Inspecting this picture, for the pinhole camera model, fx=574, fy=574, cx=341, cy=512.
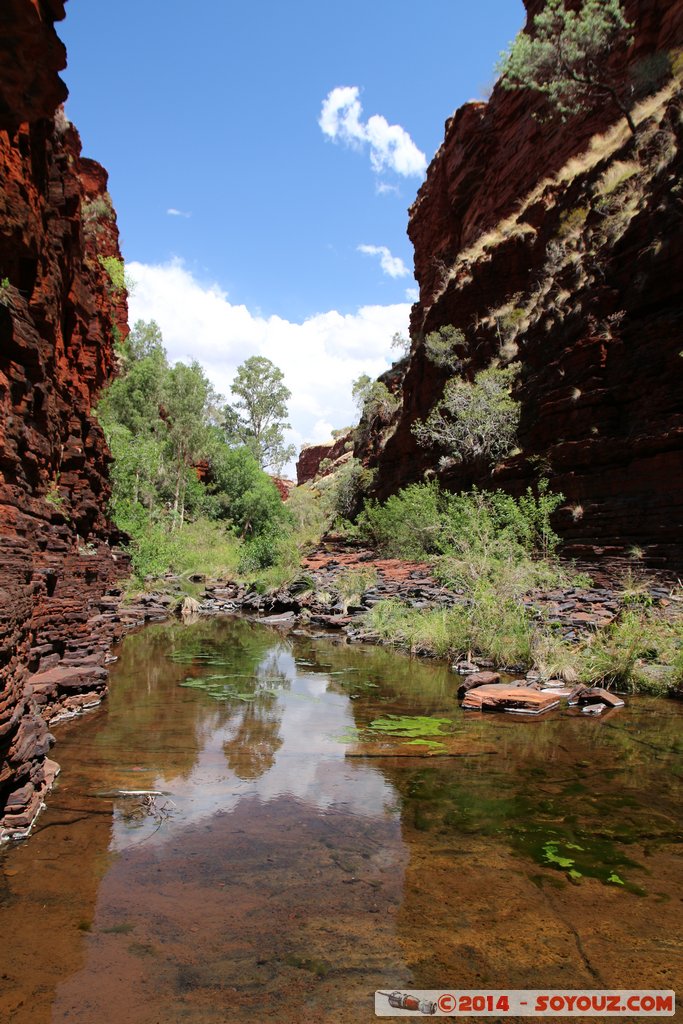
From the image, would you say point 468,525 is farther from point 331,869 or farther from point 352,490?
point 352,490

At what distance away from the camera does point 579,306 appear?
58.0ft

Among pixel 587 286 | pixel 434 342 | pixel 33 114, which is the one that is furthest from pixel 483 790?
pixel 434 342

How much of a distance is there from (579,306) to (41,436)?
15.6 meters

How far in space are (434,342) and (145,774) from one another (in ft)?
83.6

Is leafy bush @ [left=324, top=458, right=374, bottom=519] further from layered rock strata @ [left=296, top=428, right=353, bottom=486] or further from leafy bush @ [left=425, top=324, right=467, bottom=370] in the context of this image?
layered rock strata @ [left=296, top=428, right=353, bottom=486]

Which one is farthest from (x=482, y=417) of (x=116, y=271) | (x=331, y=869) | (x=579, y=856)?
(x=116, y=271)

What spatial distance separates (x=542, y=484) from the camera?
1611 centimetres

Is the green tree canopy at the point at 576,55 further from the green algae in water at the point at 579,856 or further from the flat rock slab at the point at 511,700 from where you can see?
the green algae in water at the point at 579,856

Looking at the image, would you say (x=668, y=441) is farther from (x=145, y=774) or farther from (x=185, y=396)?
(x=185, y=396)

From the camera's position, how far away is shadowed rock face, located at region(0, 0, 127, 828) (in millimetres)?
4621

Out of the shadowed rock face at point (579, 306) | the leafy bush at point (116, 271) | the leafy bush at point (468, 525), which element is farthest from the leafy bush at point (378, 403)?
the leafy bush at point (116, 271)

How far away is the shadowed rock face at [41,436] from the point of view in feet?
15.2

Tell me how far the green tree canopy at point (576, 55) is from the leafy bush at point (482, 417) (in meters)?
10.4

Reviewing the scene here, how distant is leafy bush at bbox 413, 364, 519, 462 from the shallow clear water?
47.8ft
